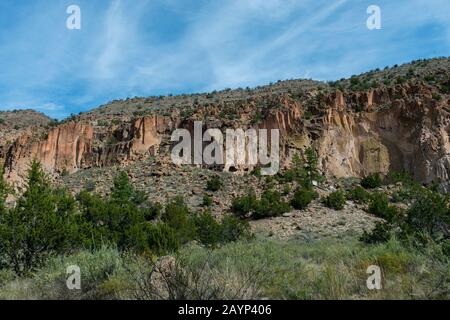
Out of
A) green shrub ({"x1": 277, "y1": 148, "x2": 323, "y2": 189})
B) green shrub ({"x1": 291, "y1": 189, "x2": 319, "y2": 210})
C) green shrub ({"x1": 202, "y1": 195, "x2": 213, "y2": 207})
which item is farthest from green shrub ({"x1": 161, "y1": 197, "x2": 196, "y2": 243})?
green shrub ({"x1": 277, "y1": 148, "x2": 323, "y2": 189})

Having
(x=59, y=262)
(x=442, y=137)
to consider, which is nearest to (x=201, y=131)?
(x=442, y=137)

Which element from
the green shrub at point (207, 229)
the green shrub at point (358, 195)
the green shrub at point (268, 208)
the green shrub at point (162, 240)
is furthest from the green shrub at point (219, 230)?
the green shrub at point (358, 195)

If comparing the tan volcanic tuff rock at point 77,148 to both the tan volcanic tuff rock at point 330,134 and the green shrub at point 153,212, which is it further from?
the green shrub at point 153,212

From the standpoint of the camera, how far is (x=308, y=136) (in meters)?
37.4

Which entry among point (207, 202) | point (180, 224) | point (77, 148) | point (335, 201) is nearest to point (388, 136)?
point (335, 201)

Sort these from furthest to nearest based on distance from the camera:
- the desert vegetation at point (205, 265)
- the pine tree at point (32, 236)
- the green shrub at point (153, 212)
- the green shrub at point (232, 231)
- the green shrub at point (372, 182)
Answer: the green shrub at point (372, 182) < the green shrub at point (153, 212) < the green shrub at point (232, 231) < the pine tree at point (32, 236) < the desert vegetation at point (205, 265)

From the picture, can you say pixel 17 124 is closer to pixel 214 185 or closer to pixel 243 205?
pixel 214 185

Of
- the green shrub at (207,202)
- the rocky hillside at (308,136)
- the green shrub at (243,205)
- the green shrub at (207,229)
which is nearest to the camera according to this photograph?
the green shrub at (207,229)

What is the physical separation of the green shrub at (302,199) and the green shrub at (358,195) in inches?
103

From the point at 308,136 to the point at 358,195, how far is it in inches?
388

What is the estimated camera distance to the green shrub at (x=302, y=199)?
27.3m

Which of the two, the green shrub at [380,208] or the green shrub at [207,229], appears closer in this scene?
the green shrub at [207,229]

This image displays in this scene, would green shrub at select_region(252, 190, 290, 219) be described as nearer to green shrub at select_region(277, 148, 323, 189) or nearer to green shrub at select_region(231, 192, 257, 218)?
green shrub at select_region(231, 192, 257, 218)

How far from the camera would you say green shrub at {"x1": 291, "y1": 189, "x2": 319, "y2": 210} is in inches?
1075
